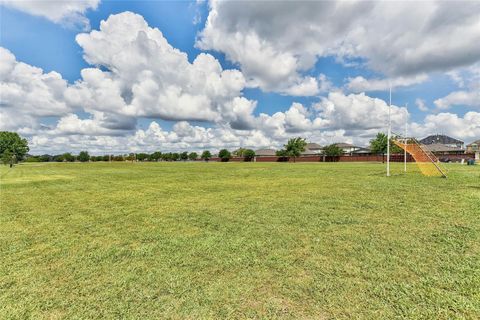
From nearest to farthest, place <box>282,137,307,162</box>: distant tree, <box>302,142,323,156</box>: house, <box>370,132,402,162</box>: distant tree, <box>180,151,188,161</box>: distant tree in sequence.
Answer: <box>370,132,402,162</box>: distant tree, <box>282,137,307,162</box>: distant tree, <box>302,142,323,156</box>: house, <box>180,151,188,161</box>: distant tree

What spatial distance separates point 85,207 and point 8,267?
18.7 ft

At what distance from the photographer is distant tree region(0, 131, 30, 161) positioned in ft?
332

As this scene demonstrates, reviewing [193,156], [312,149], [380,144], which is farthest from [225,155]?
[380,144]

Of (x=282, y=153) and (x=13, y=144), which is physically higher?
(x=13, y=144)

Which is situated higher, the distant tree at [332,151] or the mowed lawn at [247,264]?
the distant tree at [332,151]

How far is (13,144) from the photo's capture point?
102 meters

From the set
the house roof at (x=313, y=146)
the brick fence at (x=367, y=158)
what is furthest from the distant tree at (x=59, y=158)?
the house roof at (x=313, y=146)

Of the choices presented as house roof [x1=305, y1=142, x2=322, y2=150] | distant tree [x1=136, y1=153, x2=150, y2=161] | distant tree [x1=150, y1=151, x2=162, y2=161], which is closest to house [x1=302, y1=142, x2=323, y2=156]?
house roof [x1=305, y1=142, x2=322, y2=150]

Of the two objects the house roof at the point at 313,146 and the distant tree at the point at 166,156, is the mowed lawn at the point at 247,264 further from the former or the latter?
the distant tree at the point at 166,156

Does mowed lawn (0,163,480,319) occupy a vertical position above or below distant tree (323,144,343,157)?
below

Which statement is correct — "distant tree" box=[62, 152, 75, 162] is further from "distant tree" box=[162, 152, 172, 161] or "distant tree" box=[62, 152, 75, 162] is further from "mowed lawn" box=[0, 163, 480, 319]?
"mowed lawn" box=[0, 163, 480, 319]

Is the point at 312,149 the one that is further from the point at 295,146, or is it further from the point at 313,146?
the point at 295,146

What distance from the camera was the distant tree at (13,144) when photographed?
3984 inches

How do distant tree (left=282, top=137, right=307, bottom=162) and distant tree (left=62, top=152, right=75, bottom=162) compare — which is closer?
distant tree (left=282, top=137, right=307, bottom=162)
